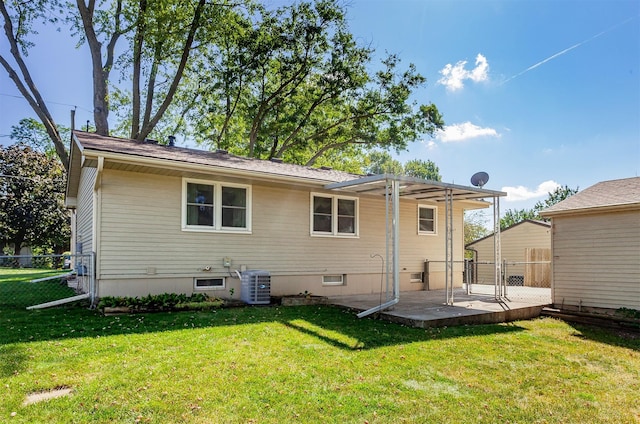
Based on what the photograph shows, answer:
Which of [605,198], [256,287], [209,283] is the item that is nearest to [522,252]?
[605,198]

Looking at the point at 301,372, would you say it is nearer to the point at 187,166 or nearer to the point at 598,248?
the point at 187,166

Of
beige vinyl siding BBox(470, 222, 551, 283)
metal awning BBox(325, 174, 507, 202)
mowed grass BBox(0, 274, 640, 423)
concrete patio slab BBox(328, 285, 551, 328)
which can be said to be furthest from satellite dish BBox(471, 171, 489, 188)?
beige vinyl siding BBox(470, 222, 551, 283)

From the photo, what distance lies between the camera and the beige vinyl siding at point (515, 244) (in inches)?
703

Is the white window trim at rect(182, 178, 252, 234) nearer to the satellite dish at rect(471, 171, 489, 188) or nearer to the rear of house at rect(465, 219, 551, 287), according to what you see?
the satellite dish at rect(471, 171, 489, 188)

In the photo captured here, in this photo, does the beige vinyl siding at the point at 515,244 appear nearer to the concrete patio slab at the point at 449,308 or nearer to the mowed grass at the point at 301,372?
the concrete patio slab at the point at 449,308

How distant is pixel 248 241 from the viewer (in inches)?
361

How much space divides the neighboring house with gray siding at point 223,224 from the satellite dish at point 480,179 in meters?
0.34

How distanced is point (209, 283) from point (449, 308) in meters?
5.09

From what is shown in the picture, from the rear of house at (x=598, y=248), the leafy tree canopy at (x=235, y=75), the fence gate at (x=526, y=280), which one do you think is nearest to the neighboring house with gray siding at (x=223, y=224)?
the rear of house at (x=598, y=248)

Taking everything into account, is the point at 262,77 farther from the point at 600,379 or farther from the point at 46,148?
the point at 46,148

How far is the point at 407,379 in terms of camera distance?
425cm

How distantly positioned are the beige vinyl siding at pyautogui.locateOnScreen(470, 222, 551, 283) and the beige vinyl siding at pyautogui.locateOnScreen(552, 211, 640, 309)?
8586mm

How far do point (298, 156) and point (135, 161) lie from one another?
16.5 m

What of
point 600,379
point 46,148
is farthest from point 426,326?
point 46,148
